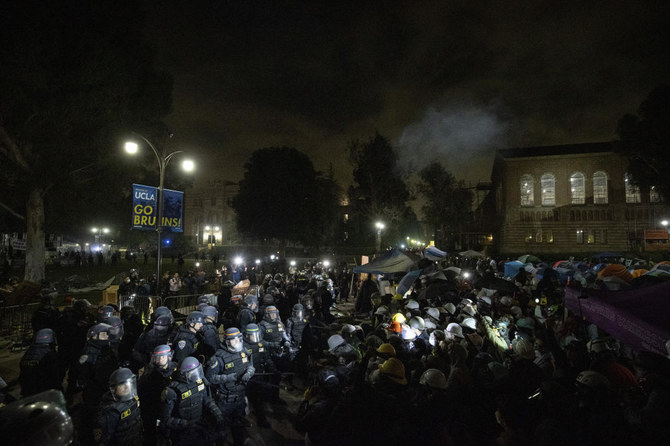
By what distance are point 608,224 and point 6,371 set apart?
5694cm

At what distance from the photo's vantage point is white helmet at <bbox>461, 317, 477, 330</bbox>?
7.47 m

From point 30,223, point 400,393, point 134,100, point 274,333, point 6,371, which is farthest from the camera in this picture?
point 134,100

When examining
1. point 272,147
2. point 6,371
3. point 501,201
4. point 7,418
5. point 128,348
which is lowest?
point 6,371

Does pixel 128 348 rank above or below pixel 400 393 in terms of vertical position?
below

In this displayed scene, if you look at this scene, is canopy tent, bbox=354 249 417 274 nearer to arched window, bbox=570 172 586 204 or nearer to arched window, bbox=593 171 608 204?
arched window, bbox=570 172 586 204

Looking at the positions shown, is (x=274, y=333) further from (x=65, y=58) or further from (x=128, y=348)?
(x=65, y=58)

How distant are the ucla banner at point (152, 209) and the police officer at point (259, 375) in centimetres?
716

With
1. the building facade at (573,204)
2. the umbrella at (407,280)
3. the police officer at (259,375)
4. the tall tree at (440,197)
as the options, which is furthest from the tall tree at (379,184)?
the police officer at (259,375)

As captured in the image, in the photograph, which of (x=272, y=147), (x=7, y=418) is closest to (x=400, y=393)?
(x=7, y=418)

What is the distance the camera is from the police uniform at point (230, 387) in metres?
5.06

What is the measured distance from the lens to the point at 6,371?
8594mm

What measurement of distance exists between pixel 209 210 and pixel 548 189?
70.3 metres

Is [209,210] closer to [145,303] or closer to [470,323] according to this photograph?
[145,303]

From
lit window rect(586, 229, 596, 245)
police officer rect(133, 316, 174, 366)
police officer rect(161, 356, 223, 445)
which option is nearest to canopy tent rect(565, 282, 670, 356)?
police officer rect(161, 356, 223, 445)
